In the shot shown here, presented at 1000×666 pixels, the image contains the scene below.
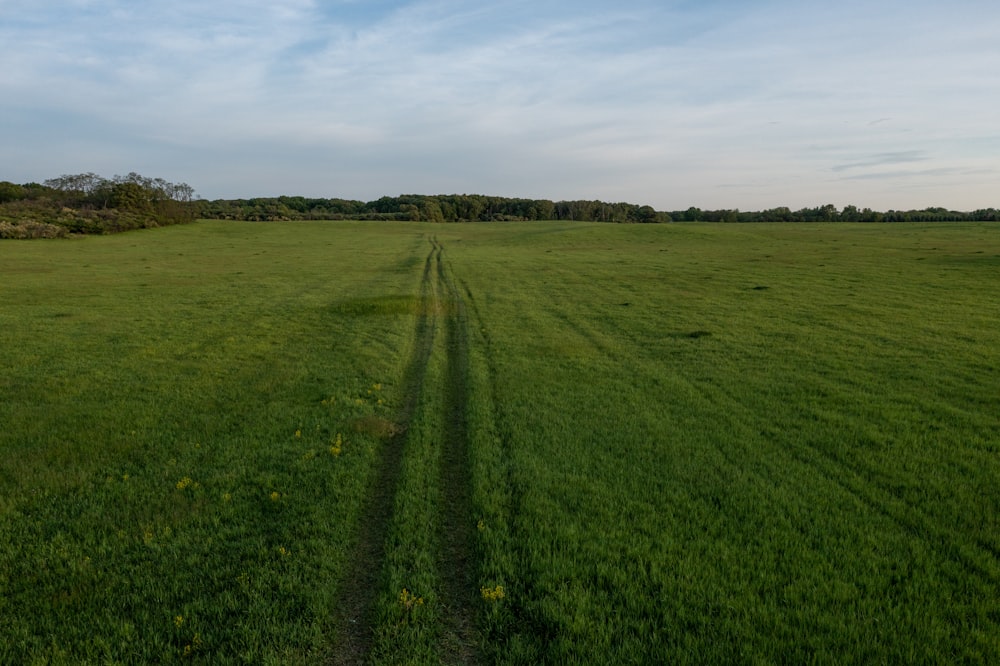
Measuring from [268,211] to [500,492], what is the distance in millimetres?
126710

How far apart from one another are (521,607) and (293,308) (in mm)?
21087

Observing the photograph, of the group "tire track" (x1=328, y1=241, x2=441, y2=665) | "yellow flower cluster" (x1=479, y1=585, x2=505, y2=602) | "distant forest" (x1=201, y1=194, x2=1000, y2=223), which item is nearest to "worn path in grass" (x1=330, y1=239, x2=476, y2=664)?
"tire track" (x1=328, y1=241, x2=441, y2=665)

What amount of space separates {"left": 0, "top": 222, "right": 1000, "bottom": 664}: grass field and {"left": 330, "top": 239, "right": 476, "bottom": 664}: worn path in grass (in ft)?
0.13

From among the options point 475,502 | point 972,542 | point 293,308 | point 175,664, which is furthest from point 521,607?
point 293,308

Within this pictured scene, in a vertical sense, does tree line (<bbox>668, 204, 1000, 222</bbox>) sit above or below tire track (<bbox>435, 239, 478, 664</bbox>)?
above

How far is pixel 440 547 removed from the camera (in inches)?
271

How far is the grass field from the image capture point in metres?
5.50

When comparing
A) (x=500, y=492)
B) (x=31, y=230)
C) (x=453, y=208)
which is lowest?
(x=500, y=492)

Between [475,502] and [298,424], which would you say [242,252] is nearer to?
[298,424]

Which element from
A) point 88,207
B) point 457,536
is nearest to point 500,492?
point 457,536

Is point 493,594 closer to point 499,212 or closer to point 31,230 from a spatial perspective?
point 31,230

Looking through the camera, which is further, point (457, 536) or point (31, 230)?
point (31, 230)

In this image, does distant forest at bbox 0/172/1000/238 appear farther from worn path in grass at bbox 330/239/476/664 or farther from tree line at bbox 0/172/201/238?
worn path in grass at bbox 330/239/476/664

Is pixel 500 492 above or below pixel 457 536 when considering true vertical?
above
